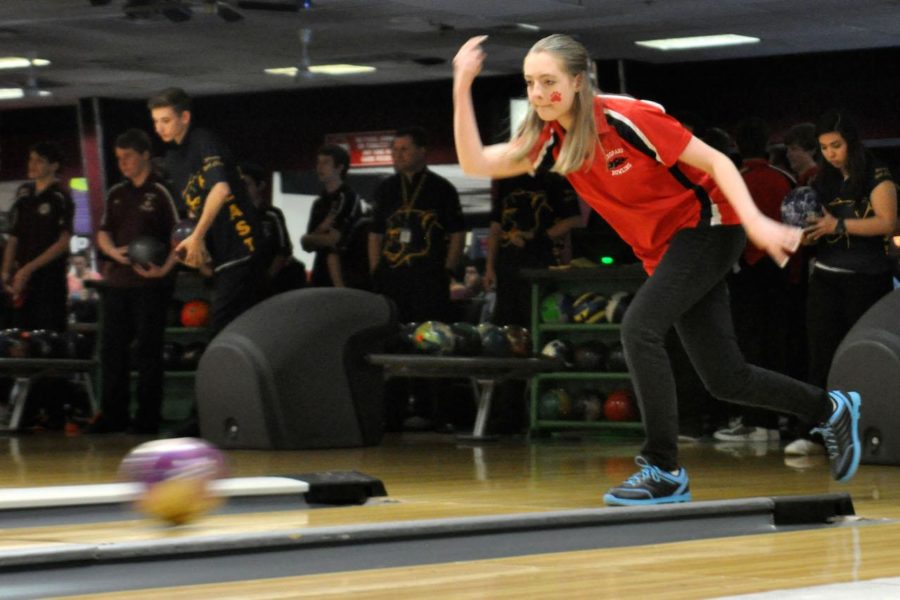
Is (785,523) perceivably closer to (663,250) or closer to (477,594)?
(663,250)

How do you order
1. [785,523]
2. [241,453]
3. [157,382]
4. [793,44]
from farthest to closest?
[793,44]
[157,382]
[241,453]
[785,523]

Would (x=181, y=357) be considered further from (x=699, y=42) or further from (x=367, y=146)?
(x=367, y=146)

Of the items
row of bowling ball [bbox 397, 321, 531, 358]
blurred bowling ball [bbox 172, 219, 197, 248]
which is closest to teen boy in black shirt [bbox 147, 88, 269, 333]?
blurred bowling ball [bbox 172, 219, 197, 248]

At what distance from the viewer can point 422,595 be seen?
243cm

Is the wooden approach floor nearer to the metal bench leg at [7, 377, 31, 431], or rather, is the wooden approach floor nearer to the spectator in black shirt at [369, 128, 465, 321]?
the spectator in black shirt at [369, 128, 465, 321]

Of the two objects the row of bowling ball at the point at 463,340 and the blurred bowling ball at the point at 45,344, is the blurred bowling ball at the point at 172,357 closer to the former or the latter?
the blurred bowling ball at the point at 45,344

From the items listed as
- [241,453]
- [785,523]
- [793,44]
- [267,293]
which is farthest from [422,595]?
[793,44]

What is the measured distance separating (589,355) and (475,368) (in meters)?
1.02

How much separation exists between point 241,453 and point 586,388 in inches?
97.8

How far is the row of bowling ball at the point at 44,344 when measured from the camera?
8062mm

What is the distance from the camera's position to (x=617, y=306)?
7.90m

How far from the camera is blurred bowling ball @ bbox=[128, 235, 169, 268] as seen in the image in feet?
24.8

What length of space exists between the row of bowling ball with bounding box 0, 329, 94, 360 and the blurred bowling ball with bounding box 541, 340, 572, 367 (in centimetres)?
246

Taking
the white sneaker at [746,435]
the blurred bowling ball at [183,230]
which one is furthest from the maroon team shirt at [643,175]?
the white sneaker at [746,435]
